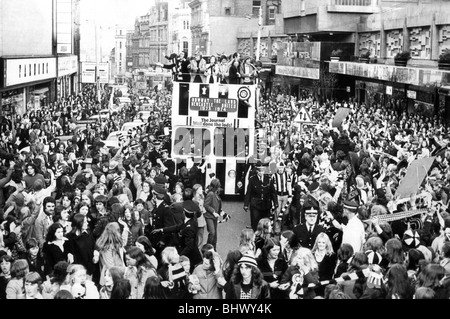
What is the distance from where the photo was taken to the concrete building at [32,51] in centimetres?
4250

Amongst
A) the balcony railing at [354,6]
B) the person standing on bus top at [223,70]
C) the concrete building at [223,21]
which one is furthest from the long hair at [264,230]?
the concrete building at [223,21]

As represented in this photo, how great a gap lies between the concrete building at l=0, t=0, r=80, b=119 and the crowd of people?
1959cm

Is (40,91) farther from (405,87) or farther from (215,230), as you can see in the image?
(215,230)

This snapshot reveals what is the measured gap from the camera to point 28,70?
151 feet

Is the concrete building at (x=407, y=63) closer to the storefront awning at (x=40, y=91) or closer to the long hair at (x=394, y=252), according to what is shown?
the storefront awning at (x=40, y=91)

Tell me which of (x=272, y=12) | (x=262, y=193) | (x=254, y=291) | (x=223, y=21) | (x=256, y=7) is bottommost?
(x=262, y=193)

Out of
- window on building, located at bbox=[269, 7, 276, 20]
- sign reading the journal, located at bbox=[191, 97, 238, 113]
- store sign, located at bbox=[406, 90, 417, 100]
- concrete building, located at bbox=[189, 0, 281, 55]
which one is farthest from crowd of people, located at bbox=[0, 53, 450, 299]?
window on building, located at bbox=[269, 7, 276, 20]

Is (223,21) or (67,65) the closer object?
(67,65)

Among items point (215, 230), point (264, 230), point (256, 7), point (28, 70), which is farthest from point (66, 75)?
point (264, 230)

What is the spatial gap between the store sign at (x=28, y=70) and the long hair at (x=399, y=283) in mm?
31317

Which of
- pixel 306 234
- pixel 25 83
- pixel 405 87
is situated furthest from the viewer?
pixel 25 83

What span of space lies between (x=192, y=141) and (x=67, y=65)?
49.4m

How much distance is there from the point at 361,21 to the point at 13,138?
33.2 meters

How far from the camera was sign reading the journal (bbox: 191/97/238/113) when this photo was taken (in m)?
23.0
